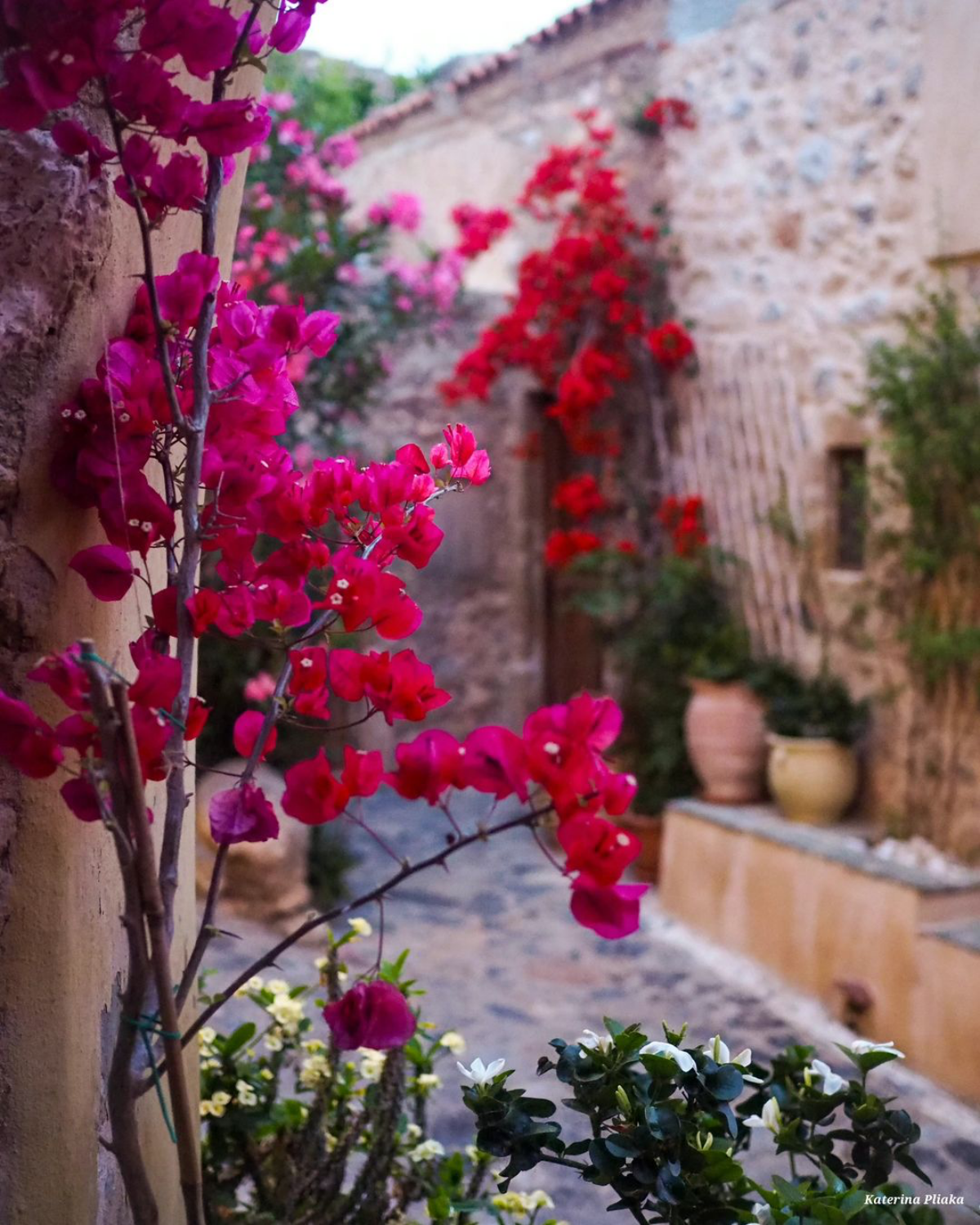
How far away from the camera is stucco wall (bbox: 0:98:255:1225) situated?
98cm

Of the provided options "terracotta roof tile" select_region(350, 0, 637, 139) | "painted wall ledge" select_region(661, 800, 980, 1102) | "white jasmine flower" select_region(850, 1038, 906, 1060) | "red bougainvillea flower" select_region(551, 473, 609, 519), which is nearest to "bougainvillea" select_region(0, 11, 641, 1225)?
"white jasmine flower" select_region(850, 1038, 906, 1060)

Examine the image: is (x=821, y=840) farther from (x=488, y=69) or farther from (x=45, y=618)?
(x=488, y=69)

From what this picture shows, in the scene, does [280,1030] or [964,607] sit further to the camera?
[964,607]

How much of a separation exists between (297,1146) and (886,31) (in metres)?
4.04

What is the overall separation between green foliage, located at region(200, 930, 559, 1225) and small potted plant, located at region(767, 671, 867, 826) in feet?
8.73

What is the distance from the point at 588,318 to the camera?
584cm

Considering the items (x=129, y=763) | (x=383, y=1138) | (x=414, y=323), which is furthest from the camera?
(x=414, y=323)

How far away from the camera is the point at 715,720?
15.7 ft

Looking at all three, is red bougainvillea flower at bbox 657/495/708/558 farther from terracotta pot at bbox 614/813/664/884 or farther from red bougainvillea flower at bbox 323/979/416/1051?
red bougainvillea flower at bbox 323/979/416/1051

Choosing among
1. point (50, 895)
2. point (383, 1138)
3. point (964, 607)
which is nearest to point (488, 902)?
point (964, 607)

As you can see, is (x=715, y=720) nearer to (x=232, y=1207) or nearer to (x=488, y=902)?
(x=488, y=902)

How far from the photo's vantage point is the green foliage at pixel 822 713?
14.6 ft

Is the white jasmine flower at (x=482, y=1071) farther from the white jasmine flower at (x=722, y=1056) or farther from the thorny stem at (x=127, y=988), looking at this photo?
the thorny stem at (x=127, y=988)

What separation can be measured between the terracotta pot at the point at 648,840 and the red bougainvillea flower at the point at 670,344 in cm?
194
